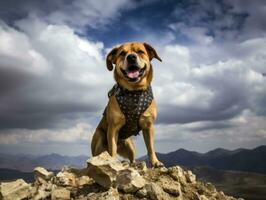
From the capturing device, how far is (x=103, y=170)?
7930 millimetres

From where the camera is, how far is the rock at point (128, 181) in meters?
7.79

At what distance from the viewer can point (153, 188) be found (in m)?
7.87

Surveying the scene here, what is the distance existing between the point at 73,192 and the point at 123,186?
1.26 metres

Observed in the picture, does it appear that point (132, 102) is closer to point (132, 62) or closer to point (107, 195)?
point (132, 62)

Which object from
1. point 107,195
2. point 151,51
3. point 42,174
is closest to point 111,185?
point 107,195

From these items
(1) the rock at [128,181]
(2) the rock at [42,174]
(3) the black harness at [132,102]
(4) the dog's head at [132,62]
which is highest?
(4) the dog's head at [132,62]

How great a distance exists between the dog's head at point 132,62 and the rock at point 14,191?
4.46 m

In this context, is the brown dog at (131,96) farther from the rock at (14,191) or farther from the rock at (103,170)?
the rock at (14,191)

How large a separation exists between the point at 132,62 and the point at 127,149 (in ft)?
12.7

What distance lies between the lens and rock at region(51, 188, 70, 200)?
7887 millimetres

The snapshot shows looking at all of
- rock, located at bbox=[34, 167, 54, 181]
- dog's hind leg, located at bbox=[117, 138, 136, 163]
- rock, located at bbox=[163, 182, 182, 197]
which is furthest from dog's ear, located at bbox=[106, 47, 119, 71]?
rock, located at bbox=[163, 182, 182, 197]

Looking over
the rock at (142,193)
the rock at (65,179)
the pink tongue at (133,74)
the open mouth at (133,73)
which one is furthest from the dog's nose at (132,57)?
the rock at (142,193)

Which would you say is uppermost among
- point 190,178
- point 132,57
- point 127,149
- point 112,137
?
point 132,57

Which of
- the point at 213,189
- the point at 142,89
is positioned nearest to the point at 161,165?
the point at 213,189
